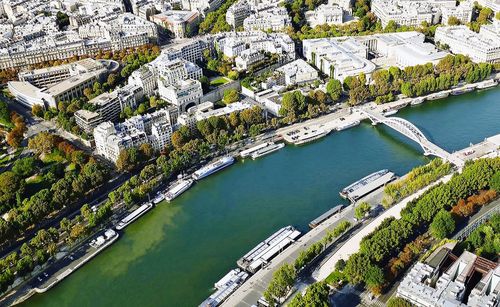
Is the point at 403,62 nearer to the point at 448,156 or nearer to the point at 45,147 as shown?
the point at 448,156

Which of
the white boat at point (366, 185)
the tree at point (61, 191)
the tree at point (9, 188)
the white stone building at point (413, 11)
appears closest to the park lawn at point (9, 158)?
the tree at point (9, 188)

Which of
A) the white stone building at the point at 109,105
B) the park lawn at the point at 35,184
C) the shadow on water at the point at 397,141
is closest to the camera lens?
the park lawn at the point at 35,184

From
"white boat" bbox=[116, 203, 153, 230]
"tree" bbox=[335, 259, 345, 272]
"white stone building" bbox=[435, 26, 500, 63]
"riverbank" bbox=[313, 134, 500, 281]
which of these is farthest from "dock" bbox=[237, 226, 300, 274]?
"white stone building" bbox=[435, 26, 500, 63]

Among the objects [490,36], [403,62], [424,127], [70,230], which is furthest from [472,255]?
[490,36]

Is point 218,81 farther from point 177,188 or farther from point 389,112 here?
point 177,188

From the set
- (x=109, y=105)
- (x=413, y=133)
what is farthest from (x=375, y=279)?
(x=109, y=105)

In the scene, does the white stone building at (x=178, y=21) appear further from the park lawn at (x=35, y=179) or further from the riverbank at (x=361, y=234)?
the riverbank at (x=361, y=234)
